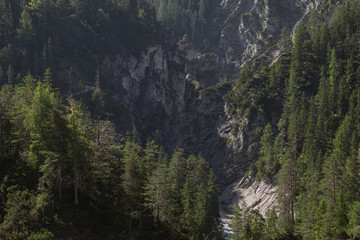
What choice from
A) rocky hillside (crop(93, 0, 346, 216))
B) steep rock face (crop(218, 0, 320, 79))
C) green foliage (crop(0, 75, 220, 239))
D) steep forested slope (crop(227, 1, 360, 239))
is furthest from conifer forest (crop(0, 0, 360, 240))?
steep rock face (crop(218, 0, 320, 79))

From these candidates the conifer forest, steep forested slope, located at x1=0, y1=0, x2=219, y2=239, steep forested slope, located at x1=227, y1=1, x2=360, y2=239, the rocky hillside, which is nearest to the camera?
steep forested slope, located at x1=0, y1=0, x2=219, y2=239

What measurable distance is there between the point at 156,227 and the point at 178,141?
82247 mm

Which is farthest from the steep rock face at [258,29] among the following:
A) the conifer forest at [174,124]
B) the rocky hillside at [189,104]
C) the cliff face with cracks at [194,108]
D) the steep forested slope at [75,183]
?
the steep forested slope at [75,183]

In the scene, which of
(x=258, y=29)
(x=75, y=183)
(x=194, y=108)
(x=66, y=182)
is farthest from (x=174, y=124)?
(x=75, y=183)

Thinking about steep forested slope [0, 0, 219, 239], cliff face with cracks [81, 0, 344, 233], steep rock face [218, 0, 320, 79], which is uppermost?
steep rock face [218, 0, 320, 79]

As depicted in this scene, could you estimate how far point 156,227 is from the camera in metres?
40.7

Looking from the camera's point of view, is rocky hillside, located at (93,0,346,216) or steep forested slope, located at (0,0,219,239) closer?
steep forested slope, located at (0,0,219,239)

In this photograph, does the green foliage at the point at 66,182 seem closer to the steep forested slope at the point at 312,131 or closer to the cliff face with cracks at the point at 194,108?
the steep forested slope at the point at 312,131

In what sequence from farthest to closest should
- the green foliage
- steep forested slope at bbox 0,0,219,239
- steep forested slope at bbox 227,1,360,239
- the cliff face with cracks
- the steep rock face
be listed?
the steep rock face
the cliff face with cracks
steep forested slope at bbox 227,1,360,239
steep forested slope at bbox 0,0,219,239
the green foliage

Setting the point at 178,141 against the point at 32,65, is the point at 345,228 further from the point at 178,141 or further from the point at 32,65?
the point at 32,65

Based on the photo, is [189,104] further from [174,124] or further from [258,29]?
[258,29]

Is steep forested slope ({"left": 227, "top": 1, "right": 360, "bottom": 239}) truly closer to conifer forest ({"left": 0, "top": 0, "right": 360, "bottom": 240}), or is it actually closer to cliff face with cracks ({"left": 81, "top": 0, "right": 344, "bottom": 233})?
conifer forest ({"left": 0, "top": 0, "right": 360, "bottom": 240})

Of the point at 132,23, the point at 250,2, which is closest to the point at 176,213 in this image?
the point at 132,23

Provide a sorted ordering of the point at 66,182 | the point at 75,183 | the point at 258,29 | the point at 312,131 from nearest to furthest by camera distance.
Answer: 1. the point at 75,183
2. the point at 66,182
3. the point at 312,131
4. the point at 258,29
